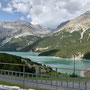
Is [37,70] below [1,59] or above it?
below

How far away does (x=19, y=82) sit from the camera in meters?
14.4

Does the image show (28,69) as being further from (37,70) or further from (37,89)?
(37,89)

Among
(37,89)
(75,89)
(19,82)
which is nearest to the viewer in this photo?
(75,89)

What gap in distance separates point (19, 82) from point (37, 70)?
2923 cm

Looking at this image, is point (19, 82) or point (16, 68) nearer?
point (19, 82)

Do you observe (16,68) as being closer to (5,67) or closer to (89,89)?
(5,67)

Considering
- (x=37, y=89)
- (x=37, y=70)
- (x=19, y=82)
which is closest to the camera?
(x=37, y=89)

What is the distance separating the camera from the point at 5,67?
32.1 metres

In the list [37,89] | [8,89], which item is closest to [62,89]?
[37,89]

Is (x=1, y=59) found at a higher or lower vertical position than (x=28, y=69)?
higher

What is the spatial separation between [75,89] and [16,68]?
23.8m

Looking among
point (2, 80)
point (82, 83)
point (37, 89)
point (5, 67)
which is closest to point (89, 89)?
point (82, 83)

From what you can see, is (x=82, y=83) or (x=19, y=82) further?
(x=19, y=82)

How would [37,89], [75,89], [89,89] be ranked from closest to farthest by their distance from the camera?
[75,89] → [37,89] → [89,89]
